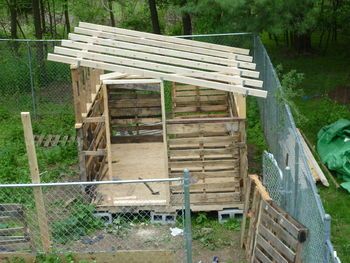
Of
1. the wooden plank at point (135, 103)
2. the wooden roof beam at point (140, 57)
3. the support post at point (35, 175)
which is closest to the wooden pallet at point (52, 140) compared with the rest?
the wooden plank at point (135, 103)

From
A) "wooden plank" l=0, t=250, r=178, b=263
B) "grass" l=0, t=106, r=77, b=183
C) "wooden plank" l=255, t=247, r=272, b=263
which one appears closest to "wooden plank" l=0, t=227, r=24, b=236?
"wooden plank" l=0, t=250, r=178, b=263

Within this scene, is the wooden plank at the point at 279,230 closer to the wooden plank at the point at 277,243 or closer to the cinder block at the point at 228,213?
the wooden plank at the point at 277,243

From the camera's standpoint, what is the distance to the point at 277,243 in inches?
257

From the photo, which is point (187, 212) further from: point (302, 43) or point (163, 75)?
point (302, 43)

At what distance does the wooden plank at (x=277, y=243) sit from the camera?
616 centimetres

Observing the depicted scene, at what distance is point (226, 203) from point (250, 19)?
4.96m

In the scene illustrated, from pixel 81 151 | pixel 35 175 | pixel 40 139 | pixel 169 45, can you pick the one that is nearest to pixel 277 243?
pixel 35 175

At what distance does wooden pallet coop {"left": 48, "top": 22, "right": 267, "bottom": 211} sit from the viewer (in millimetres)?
8734

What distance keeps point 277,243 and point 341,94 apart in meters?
8.83

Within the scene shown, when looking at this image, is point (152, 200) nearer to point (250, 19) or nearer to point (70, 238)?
point (70, 238)

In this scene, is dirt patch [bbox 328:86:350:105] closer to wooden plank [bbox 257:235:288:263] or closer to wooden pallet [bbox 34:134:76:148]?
wooden pallet [bbox 34:134:76:148]

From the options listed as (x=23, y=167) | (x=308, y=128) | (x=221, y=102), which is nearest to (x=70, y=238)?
(x=23, y=167)

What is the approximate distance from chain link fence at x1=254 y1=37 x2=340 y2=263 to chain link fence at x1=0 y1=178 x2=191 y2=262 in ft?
4.93

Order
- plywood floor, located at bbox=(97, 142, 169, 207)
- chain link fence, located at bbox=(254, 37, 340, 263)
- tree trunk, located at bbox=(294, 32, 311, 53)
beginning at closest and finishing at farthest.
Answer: chain link fence, located at bbox=(254, 37, 340, 263)
plywood floor, located at bbox=(97, 142, 169, 207)
tree trunk, located at bbox=(294, 32, 311, 53)
